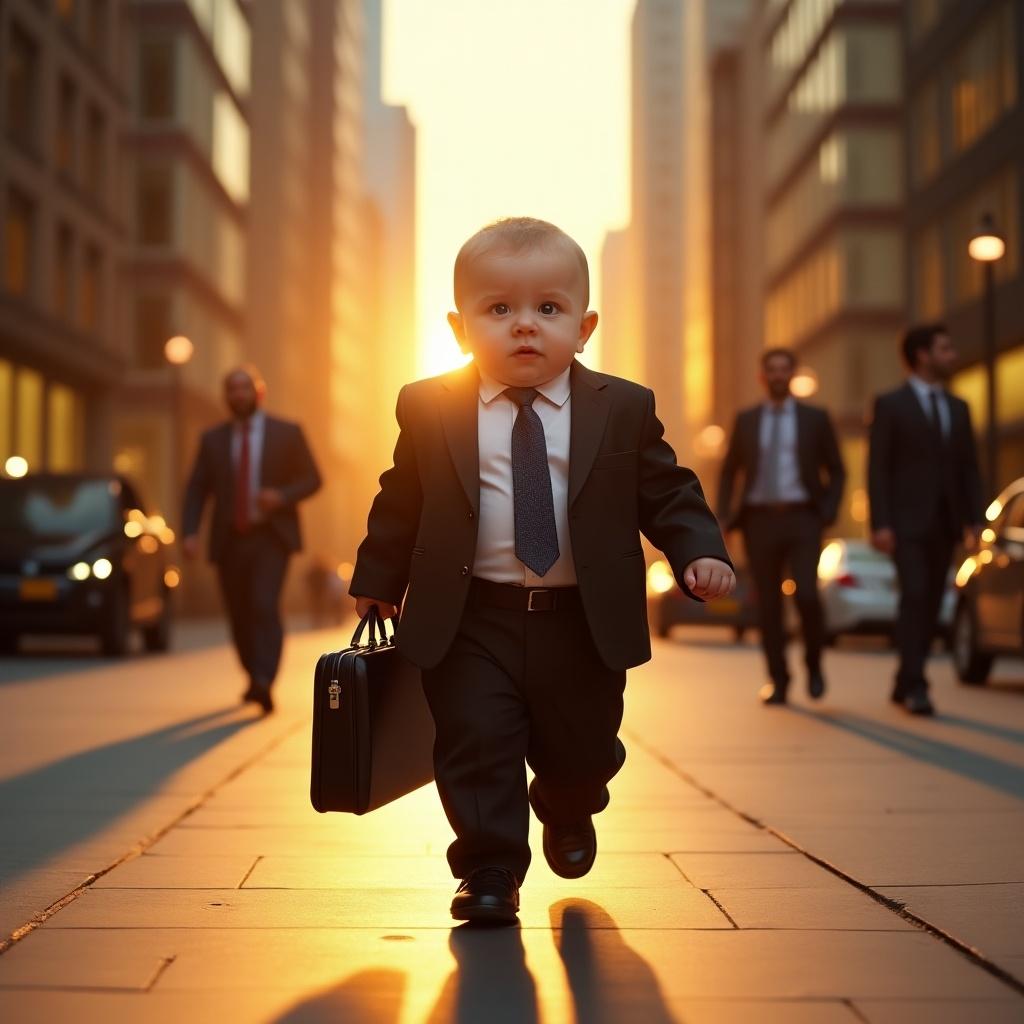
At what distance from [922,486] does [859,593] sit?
39.4 ft

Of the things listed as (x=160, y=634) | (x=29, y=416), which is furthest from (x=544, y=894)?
(x=29, y=416)

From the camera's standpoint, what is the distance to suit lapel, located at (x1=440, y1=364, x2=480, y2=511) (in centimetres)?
432

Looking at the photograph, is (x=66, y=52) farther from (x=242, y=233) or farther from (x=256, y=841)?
(x=256, y=841)

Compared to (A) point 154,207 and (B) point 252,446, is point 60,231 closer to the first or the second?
(A) point 154,207

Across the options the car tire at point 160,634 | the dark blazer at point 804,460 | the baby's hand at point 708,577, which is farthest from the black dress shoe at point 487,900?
the car tire at point 160,634

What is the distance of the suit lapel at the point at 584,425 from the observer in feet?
14.1

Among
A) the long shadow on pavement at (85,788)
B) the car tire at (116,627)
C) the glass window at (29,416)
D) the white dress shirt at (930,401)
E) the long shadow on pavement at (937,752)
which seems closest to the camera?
the long shadow on pavement at (85,788)

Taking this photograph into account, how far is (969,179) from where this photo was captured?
127 ft

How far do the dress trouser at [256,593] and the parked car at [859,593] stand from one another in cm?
1173

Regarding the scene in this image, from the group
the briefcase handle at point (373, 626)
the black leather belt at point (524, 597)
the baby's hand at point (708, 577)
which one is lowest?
the briefcase handle at point (373, 626)

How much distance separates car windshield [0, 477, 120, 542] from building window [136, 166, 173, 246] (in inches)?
1171

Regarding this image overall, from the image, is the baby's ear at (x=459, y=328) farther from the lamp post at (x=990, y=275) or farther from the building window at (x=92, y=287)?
the building window at (x=92, y=287)

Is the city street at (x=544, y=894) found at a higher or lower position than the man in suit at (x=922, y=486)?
lower

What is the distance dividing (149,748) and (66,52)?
3014 centimetres
